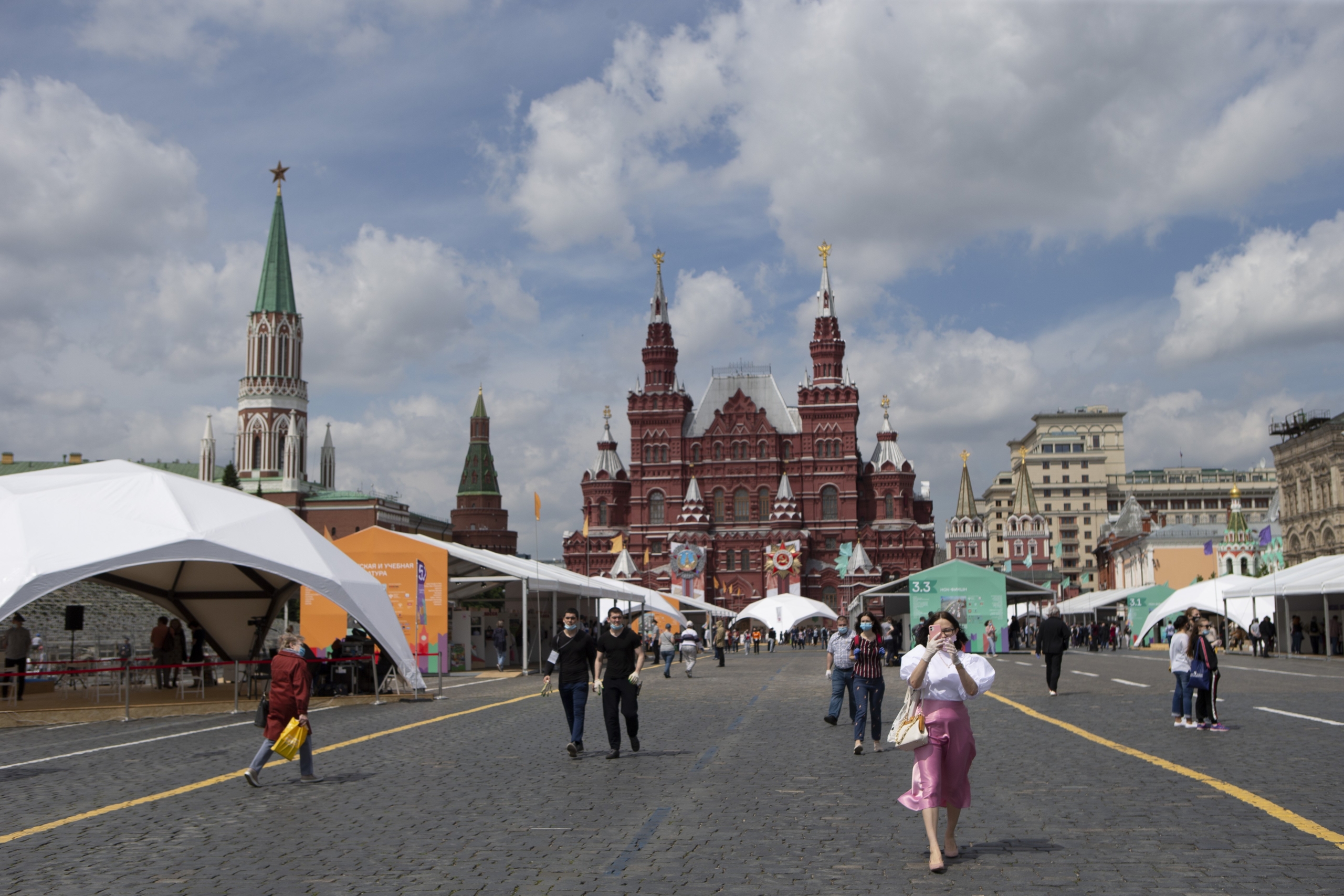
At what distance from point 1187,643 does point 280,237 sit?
370ft

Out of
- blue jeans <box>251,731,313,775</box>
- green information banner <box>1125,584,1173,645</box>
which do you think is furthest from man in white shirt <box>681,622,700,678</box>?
green information banner <box>1125,584,1173,645</box>

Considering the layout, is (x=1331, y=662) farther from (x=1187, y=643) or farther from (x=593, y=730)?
(x=593, y=730)

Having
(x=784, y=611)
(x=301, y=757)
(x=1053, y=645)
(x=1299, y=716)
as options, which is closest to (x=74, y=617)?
(x=301, y=757)

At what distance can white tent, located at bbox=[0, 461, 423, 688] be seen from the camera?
17.7 meters

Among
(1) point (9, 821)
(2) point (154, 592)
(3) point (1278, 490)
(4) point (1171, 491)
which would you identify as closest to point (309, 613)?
(2) point (154, 592)

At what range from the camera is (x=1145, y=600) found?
58.4 metres

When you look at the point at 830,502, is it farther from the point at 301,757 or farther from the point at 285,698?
the point at 285,698

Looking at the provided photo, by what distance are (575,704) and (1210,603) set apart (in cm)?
4144

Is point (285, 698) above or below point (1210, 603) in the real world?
above

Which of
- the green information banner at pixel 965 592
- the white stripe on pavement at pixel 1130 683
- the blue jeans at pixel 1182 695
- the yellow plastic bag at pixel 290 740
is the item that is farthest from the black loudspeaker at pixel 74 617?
the green information banner at pixel 965 592

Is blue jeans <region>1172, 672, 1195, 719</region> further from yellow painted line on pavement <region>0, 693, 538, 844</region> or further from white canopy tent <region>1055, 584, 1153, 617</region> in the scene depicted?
white canopy tent <region>1055, 584, 1153, 617</region>

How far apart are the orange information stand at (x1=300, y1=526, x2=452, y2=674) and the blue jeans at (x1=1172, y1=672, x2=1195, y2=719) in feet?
58.4

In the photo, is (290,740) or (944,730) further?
(290,740)

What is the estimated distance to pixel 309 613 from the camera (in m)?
26.9
